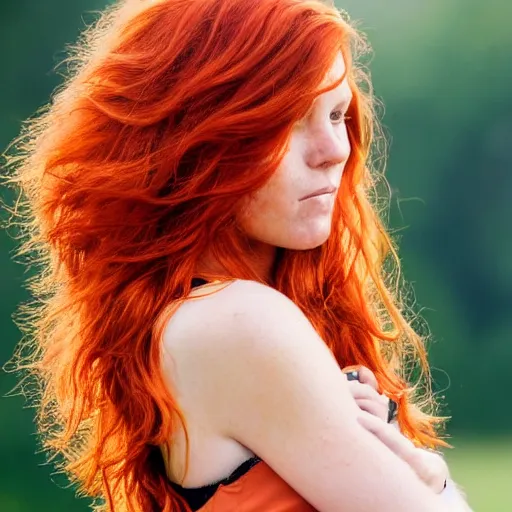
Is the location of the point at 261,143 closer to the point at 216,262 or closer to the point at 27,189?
the point at 216,262

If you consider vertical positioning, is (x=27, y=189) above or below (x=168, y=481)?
above

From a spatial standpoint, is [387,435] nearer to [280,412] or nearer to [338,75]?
[280,412]

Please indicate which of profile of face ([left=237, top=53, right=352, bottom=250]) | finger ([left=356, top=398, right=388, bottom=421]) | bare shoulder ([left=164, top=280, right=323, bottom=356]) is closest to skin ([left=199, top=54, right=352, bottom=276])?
profile of face ([left=237, top=53, right=352, bottom=250])

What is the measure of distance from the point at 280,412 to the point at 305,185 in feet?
0.98

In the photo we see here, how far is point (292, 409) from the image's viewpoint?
976 millimetres

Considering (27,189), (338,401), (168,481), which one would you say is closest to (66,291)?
(27,189)

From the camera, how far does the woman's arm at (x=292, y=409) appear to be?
0.97 metres

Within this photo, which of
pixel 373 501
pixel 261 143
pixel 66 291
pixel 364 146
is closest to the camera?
pixel 373 501

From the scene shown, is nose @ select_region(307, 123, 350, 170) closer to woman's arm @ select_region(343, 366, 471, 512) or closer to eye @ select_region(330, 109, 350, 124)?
A: eye @ select_region(330, 109, 350, 124)

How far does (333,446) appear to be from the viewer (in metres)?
0.97

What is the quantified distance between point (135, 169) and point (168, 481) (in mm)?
403

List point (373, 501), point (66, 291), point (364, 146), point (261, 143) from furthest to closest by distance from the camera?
point (364, 146) → point (66, 291) → point (261, 143) → point (373, 501)

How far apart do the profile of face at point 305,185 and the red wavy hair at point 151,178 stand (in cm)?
2

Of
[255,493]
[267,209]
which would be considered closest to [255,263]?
[267,209]
